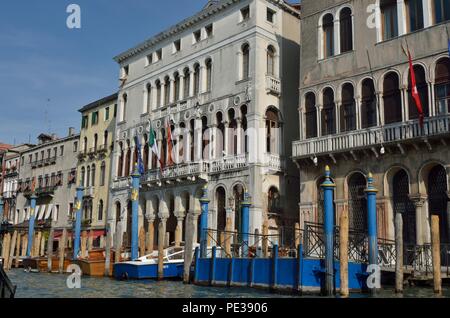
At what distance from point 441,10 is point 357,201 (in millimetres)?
6682

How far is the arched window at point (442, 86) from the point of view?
16859 mm

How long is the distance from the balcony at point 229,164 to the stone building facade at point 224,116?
4 centimetres

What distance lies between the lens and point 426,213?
17.0m

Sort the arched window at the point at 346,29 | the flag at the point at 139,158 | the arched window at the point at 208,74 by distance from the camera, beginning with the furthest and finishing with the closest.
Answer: the flag at the point at 139,158
the arched window at the point at 208,74
the arched window at the point at 346,29

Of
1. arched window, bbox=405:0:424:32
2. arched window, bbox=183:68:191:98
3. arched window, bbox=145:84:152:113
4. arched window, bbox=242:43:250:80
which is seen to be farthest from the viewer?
arched window, bbox=145:84:152:113

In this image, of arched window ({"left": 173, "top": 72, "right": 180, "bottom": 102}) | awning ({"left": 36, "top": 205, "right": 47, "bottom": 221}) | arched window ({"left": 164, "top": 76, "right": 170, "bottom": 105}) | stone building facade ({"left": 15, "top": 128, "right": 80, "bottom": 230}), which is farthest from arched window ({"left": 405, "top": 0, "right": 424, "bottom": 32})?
awning ({"left": 36, "top": 205, "right": 47, "bottom": 221})

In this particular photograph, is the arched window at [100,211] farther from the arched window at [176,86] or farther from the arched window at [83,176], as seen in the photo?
the arched window at [176,86]

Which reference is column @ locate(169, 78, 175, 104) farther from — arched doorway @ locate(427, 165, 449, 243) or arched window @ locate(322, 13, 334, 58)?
arched doorway @ locate(427, 165, 449, 243)

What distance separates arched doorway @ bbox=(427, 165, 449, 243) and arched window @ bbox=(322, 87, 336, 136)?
13.3 feet

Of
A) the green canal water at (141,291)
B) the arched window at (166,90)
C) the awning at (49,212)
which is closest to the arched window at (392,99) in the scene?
the green canal water at (141,291)

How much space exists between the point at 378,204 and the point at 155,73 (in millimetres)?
15442

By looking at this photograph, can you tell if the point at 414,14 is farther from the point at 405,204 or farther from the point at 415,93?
the point at 405,204

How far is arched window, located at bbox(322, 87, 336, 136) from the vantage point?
20.0 metres
